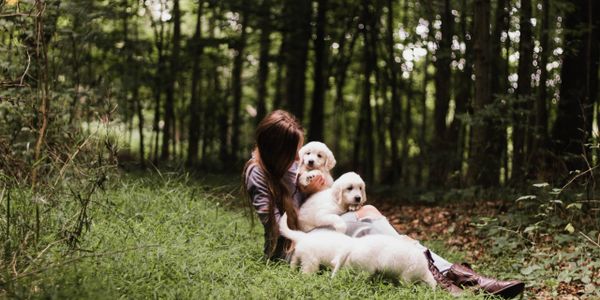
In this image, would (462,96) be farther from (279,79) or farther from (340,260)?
(340,260)

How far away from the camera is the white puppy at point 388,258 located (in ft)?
14.7

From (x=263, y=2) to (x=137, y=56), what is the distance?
281 cm

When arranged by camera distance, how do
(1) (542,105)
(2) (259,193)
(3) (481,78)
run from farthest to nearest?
(1) (542,105) < (3) (481,78) < (2) (259,193)

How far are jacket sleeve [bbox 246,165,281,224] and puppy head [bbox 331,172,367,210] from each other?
0.51 metres

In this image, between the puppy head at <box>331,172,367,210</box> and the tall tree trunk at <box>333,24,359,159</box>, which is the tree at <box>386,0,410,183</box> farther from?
the puppy head at <box>331,172,367,210</box>

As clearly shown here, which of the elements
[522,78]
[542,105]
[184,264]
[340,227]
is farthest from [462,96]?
[184,264]

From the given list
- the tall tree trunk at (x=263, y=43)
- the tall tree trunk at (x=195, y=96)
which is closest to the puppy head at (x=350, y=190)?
the tall tree trunk at (x=263, y=43)

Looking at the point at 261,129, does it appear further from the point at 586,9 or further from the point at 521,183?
the point at 586,9

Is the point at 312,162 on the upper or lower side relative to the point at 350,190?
upper

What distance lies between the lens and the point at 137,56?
13008 mm

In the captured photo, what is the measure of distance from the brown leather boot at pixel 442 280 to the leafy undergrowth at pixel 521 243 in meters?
1.06

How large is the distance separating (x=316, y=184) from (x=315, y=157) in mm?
220

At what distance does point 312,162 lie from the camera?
5273mm

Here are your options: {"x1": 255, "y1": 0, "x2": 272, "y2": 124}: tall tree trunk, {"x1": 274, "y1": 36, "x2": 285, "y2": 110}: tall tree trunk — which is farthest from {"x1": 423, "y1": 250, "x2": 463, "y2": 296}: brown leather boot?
{"x1": 274, "y1": 36, "x2": 285, "y2": 110}: tall tree trunk
